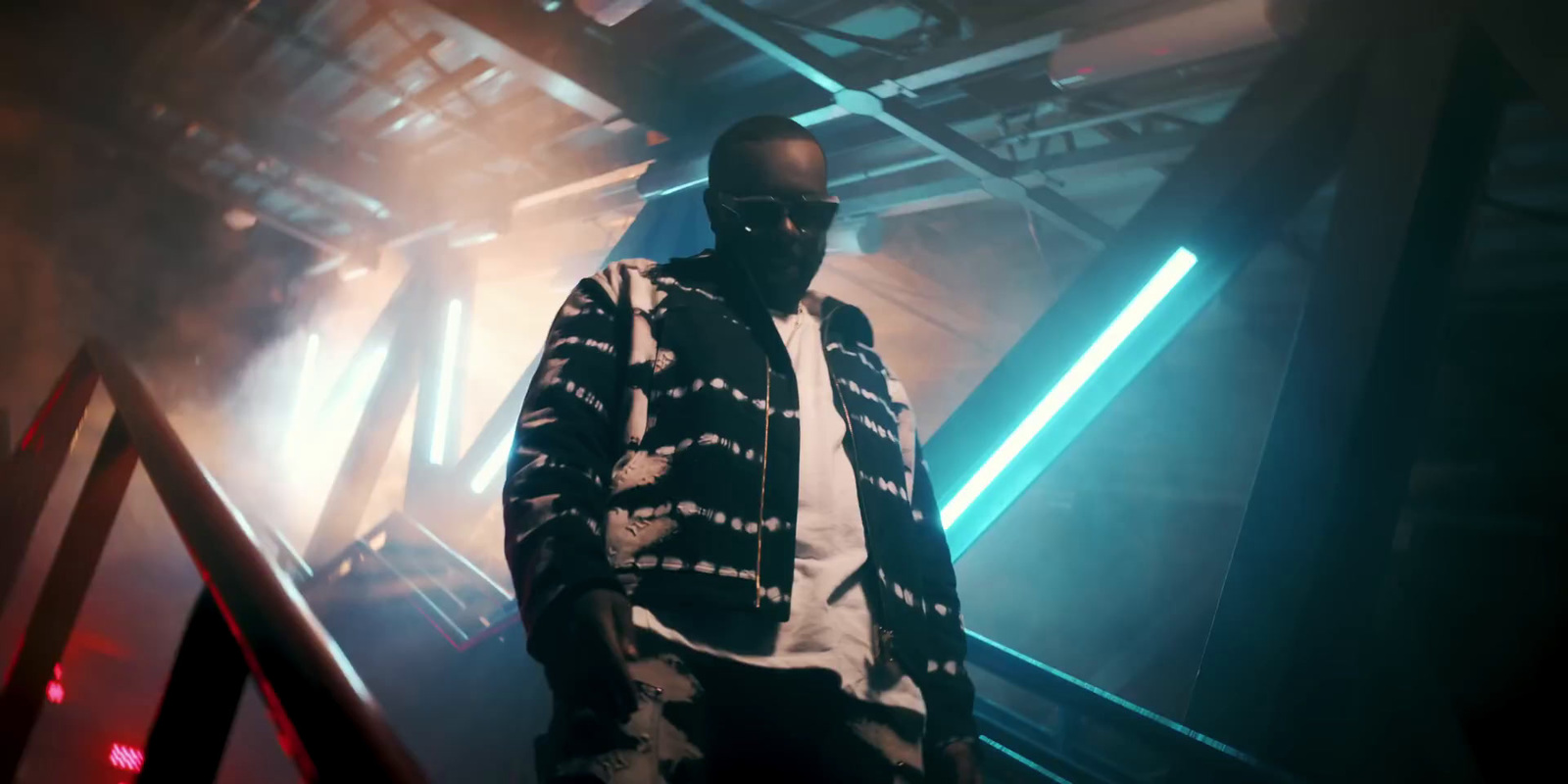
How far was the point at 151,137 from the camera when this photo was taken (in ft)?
24.9

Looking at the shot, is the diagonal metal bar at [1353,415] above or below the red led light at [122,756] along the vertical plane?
above

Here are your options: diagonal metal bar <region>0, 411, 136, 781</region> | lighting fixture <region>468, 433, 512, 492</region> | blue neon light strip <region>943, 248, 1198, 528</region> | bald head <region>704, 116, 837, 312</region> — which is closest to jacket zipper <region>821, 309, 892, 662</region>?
bald head <region>704, 116, 837, 312</region>

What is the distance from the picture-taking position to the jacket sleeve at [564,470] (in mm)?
1086

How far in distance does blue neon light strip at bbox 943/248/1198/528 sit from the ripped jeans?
123 centimetres

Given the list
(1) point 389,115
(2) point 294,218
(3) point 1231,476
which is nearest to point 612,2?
(1) point 389,115

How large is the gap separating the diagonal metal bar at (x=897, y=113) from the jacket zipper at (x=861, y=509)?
5.94 ft

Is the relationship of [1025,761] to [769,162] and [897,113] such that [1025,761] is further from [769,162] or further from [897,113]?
[897,113]

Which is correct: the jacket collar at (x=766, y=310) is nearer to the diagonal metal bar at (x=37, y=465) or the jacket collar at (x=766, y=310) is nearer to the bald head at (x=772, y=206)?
the bald head at (x=772, y=206)

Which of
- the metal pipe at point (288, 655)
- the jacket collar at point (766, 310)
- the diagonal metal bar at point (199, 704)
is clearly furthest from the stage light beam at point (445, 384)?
the diagonal metal bar at point (199, 704)

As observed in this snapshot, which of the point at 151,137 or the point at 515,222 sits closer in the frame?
the point at 515,222

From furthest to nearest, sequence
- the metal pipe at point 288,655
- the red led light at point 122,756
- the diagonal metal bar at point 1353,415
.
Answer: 1. the red led light at point 122,756
2. the diagonal metal bar at point 1353,415
3. the metal pipe at point 288,655

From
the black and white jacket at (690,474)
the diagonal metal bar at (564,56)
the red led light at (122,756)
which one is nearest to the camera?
the black and white jacket at (690,474)

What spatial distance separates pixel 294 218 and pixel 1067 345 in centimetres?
955

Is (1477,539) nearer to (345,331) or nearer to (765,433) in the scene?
(765,433)
